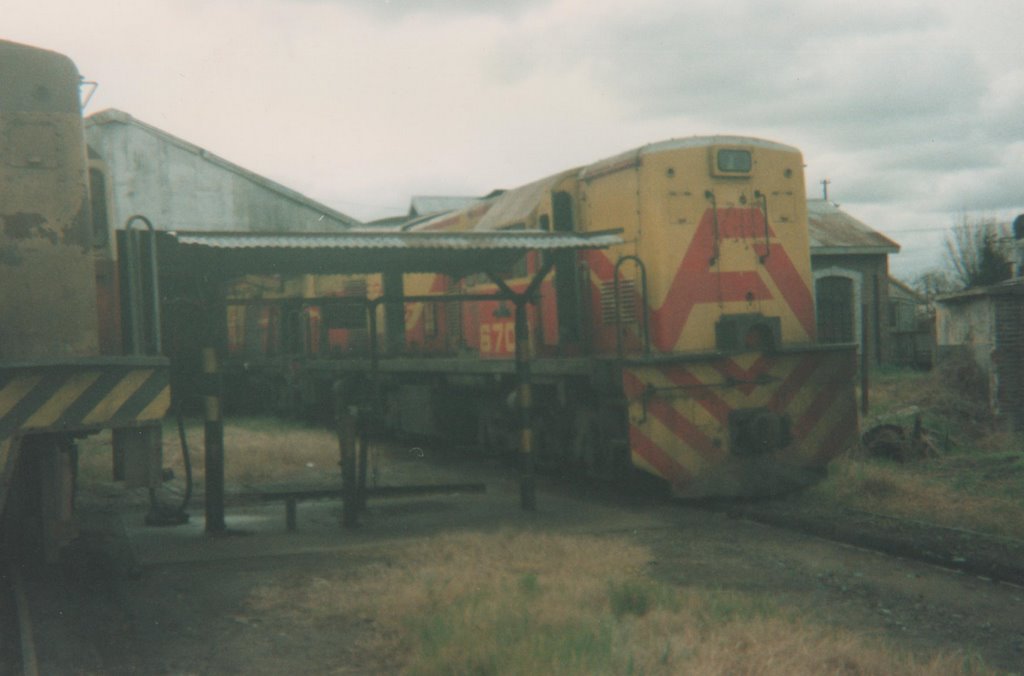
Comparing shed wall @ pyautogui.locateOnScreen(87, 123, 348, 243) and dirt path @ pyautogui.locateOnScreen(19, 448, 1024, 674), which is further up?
shed wall @ pyautogui.locateOnScreen(87, 123, 348, 243)

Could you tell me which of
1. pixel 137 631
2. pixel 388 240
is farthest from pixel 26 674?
pixel 388 240

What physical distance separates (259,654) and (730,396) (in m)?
5.48

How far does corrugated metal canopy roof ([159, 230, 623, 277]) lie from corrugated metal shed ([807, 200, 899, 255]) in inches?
696

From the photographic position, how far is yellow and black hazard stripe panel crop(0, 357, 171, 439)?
20.0 ft

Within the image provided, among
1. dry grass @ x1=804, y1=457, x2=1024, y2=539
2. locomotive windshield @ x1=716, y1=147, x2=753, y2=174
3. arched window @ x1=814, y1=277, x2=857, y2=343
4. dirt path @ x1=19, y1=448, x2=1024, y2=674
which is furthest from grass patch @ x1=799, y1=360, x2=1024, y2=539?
arched window @ x1=814, y1=277, x2=857, y2=343

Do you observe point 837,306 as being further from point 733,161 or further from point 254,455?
point 733,161

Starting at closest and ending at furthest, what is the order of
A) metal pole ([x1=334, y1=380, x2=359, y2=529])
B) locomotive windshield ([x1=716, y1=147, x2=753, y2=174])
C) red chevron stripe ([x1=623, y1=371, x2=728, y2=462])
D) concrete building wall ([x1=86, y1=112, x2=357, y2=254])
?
metal pole ([x1=334, y1=380, x2=359, y2=529]), red chevron stripe ([x1=623, y1=371, x2=728, y2=462]), locomotive windshield ([x1=716, y1=147, x2=753, y2=174]), concrete building wall ([x1=86, y1=112, x2=357, y2=254])

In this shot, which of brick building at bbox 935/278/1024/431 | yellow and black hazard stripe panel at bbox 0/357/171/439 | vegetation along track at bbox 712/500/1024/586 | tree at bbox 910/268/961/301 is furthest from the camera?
Answer: tree at bbox 910/268/961/301

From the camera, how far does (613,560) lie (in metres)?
7.21

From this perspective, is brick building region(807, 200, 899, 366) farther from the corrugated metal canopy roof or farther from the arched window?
the corrugated metal canopy roof

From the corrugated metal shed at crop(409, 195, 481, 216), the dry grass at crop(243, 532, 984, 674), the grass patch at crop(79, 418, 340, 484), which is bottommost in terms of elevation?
the grass patch at crop(79, 418, 340, 484)

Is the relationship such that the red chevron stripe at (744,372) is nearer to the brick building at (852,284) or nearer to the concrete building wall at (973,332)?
the concrete building wall at (973,332)

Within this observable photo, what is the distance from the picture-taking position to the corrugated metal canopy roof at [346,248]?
8289mm

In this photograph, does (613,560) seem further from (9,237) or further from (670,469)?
(9,237)
